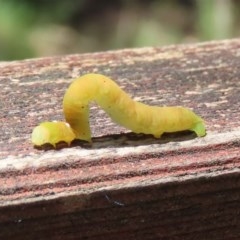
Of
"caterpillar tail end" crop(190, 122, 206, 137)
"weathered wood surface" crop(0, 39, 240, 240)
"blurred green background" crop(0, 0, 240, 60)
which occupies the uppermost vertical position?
"caterpillar tail end" crop(190, 122, 206, 137)

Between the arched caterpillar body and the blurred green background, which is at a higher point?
the arched caterpillar body

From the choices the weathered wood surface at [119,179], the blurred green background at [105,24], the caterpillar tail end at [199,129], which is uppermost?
the caterpillar tail end at [199,129]

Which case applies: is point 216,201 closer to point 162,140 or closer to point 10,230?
point 162,140

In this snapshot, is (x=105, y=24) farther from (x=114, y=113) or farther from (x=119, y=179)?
(x=119, y=179)

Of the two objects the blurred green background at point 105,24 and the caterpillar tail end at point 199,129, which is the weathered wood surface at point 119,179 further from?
the blurred green background at point 105,24

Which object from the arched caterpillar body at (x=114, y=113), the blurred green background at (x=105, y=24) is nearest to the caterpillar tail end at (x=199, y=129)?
the arched caterpillar body at (x=114, y=113)

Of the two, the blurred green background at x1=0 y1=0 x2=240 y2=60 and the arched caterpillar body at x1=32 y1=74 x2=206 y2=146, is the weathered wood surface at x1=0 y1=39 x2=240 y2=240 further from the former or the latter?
the blurred green background at x1=0 y1=0 x2=240 y2=60

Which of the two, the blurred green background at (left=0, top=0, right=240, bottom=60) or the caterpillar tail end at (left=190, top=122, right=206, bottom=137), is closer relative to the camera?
the caterpillar tail end at (left=190, top=122, right=206, bottom=137)

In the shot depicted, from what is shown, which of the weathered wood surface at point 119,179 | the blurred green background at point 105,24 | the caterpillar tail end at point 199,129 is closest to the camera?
the weathered wood surface at point 119,179

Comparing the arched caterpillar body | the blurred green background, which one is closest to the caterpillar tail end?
the arched caterpillar body
